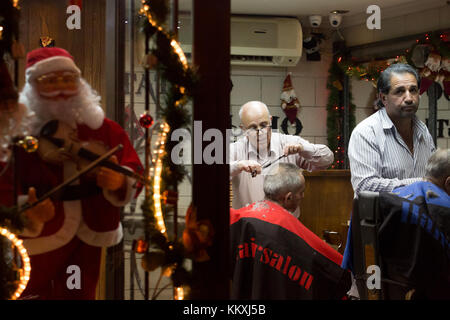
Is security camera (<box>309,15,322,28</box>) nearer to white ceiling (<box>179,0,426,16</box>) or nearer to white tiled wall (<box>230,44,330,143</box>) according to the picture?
white ceiling (<box>179,0,426,16</box>)

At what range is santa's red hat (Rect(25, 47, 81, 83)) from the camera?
1431mm

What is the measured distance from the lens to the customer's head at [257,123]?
292cm

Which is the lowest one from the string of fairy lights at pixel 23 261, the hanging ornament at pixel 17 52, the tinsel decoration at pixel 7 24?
the string of fairy lights at pixel 23 261

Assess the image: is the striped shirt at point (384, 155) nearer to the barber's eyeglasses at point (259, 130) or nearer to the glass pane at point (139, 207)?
the barber's eyeglasses at point (259, 130)

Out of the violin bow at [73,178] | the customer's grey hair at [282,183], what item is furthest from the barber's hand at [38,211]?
the customer's grey hair at [282,183]

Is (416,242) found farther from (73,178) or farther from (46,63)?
(46,63)

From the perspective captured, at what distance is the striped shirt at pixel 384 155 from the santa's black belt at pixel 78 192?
1.34 m

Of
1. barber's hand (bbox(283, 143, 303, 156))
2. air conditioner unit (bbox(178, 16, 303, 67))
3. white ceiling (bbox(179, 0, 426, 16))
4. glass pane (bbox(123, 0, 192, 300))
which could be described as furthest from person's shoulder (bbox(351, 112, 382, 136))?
air conditioner unit (bbox(178, 16, 303, 67))

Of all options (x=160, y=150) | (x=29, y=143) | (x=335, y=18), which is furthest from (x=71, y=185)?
(x=335, y=18)

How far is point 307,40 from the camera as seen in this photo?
563 centimetres

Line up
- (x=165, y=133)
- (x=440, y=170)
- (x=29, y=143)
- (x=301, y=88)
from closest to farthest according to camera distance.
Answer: (x=29, y=143), (x=165, y=133), (x=440, y=170), (x=301, y=88)

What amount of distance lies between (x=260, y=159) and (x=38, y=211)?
171 centimetres

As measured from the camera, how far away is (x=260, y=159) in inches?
118

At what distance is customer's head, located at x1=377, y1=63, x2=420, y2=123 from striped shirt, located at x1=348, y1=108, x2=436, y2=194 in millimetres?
71
